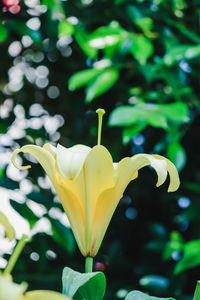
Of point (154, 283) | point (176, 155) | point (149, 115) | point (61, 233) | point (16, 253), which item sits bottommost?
point (154, 283)

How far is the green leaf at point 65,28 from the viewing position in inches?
43.6

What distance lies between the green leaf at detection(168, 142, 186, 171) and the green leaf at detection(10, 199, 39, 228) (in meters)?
0.32

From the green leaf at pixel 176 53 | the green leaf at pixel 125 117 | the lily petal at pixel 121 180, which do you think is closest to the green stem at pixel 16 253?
the lily petal at pixel 121 180

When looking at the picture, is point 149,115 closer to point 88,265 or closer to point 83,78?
point 83,78

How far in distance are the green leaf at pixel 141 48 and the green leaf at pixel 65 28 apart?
15cm

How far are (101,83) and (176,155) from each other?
0.23 m

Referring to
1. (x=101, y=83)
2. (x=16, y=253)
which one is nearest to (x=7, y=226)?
(x=16, y=253)

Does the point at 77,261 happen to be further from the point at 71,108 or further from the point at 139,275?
the point at 71,108

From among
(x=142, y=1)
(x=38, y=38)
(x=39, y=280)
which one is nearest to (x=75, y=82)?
(x=38, y=38)

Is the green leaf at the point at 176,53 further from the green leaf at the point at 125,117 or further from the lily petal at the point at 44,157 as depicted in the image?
the lily petal at the point at 44,157

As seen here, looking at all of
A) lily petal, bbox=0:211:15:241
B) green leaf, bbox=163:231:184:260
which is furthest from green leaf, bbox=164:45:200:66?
lily petal, bbox=0:211:15:241

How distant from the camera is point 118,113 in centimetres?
99

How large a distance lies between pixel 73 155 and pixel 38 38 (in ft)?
2.52

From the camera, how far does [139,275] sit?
4.11 ft
